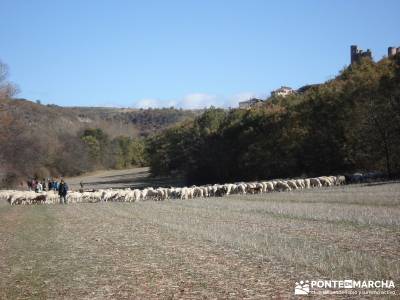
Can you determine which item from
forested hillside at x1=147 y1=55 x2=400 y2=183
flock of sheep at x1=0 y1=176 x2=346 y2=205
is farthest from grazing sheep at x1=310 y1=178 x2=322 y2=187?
forested hillside at x1=147 y1=55 x2=400 y2=183

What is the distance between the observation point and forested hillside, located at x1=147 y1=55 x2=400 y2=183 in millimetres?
41719

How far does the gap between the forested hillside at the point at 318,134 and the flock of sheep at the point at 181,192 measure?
20.8 ft

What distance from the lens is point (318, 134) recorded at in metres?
51.0

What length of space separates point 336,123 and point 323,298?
138 feet

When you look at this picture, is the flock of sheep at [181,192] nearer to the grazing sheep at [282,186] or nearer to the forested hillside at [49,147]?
the grazing sheep at [282,186]

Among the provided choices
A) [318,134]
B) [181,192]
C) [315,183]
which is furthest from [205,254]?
[318,134]

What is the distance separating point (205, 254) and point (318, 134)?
4006 cm

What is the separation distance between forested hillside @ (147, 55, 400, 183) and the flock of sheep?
20.8ft

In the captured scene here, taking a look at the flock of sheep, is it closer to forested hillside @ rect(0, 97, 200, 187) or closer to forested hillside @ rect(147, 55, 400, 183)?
forested hillside @ rect(147, 55, 400, 183)

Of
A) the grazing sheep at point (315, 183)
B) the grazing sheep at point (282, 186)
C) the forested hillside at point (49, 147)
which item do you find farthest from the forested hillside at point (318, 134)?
the forested hillside at point (49, 147)

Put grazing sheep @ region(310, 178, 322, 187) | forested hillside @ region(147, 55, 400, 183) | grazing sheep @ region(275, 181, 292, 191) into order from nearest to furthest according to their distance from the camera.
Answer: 1. grazing sheep @ region(275, 181, 292, 191)
2. grazing sheep @ region(310, 178, 322, 187)
3. forested hillside @ region(147, 55, 400, 183)

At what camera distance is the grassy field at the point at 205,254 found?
31.8 ft

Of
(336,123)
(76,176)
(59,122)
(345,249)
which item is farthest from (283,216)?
(59,122)

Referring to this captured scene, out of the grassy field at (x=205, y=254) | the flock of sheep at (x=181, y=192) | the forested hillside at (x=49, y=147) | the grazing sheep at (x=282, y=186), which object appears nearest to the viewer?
the grassy field at (x=205, y=254)
